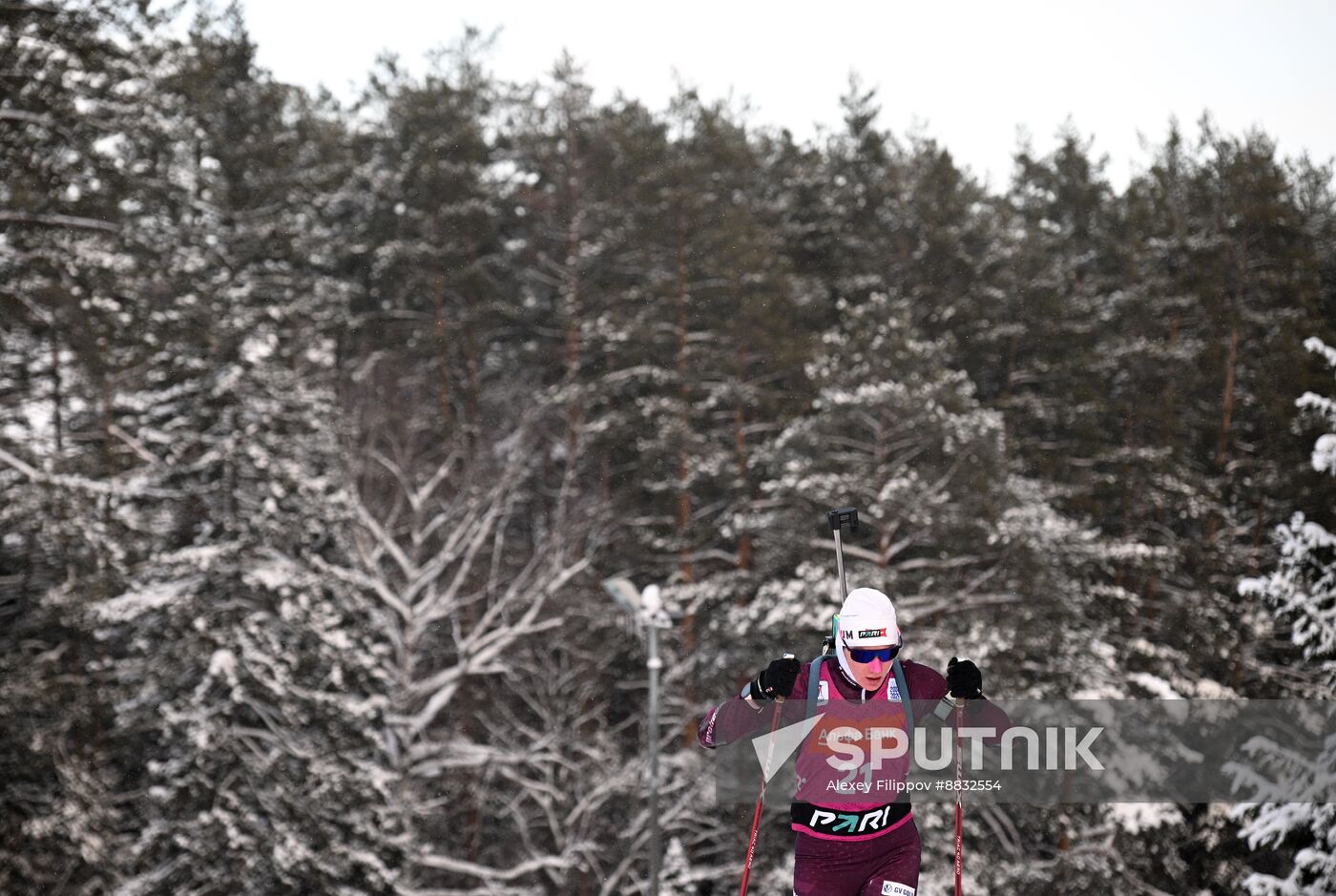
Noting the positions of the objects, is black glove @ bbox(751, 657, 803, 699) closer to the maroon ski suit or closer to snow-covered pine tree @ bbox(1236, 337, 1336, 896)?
the maroon ski suit

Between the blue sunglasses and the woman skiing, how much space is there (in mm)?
50

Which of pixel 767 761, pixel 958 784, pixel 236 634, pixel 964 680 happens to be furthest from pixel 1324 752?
pixel 236 634

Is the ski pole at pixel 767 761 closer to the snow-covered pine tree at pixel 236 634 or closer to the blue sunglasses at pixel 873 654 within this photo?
the blue sunglasses at pixel 873 654

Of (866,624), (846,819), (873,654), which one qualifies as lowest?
(846,819)

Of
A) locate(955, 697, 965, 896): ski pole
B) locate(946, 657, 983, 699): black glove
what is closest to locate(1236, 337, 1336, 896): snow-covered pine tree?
locate(955, 697, 965, 896): ski pole

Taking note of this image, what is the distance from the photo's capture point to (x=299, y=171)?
24.1m

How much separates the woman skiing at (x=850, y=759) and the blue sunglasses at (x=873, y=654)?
0.05 meters

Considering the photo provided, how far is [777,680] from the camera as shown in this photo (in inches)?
195

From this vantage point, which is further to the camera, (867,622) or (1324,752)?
(1324,752)

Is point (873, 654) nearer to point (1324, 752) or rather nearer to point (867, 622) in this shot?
point (867, 622)

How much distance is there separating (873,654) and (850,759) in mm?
558

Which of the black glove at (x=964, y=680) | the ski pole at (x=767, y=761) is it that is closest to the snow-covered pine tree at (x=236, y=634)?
the ski pole at (x=767, y=761)

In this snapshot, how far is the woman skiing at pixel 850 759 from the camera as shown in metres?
5.01

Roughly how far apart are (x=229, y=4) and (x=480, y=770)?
15643mm
